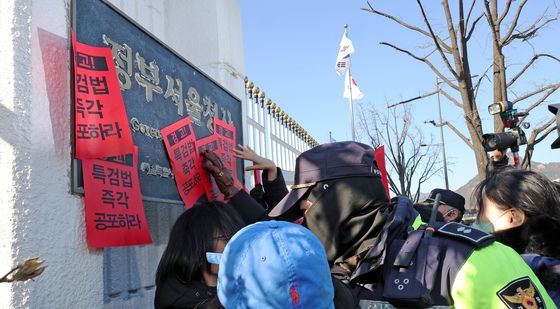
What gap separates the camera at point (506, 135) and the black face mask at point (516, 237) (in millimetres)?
2074

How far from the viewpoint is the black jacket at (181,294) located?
1.58 meters

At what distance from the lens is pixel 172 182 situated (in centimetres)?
260

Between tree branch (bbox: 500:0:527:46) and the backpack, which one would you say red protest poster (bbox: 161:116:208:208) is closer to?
the backpack

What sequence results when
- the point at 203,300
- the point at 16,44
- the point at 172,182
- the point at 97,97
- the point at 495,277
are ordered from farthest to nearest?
the point at 172,182, the point at 97,97, the point at 16,44, the point at 203,300, the point at 495,277

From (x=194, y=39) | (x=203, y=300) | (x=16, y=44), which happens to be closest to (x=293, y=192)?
(x=203, y=300)

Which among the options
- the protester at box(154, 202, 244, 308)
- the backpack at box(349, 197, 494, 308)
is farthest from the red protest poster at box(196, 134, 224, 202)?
the backpack at box(349, 197, 494, 308)

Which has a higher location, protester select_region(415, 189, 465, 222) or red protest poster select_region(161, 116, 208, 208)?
red protest poster select_region(161, 116, 208, 208)

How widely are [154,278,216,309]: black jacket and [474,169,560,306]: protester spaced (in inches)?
44.1

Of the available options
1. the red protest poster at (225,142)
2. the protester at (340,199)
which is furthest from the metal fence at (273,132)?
the protester at (340,199)

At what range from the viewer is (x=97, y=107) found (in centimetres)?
199

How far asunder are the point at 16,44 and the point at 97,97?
0.39 meters

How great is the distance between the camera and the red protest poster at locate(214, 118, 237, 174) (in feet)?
10.8

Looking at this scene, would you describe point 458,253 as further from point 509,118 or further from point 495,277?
point 509,118

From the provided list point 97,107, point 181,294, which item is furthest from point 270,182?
point 181,294
